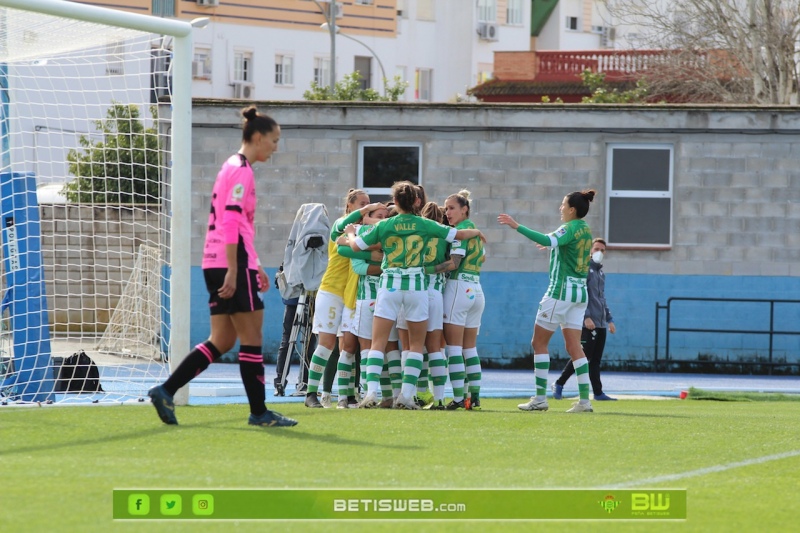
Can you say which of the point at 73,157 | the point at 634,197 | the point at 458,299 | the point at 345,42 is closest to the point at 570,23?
the point at 345,42

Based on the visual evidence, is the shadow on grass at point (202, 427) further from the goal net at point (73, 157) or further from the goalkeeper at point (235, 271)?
the goal net at point (73, 157)

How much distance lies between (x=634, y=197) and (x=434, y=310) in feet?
34.8

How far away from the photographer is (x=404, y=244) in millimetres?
10453

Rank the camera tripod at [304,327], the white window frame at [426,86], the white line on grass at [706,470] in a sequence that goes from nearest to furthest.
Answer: the white line on grass at [706,470]
the camera tripod at [304,327]
the white window frame at [426,86]

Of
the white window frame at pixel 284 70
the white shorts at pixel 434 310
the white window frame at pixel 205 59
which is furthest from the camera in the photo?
the white window frame at pixel 284 70

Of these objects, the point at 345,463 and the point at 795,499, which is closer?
the point at 795,499

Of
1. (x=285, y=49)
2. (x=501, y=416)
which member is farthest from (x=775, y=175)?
(x=285, y=49)

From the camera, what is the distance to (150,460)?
22.3 feet

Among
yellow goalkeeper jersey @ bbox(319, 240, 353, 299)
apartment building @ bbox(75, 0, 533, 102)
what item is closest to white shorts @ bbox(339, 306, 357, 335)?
yellow goalkeeper jersey @ bbox(319, 240, 353, 299)

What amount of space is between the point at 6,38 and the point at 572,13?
186ft

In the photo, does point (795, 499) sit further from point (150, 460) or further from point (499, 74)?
point (499, 74)

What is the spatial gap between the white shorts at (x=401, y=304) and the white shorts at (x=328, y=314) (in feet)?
2.41

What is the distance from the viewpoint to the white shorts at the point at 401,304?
10.5 metres

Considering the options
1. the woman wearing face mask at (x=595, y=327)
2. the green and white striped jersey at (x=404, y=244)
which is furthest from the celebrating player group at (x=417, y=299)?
the woman wearing face mask at (x=595, y=327)
